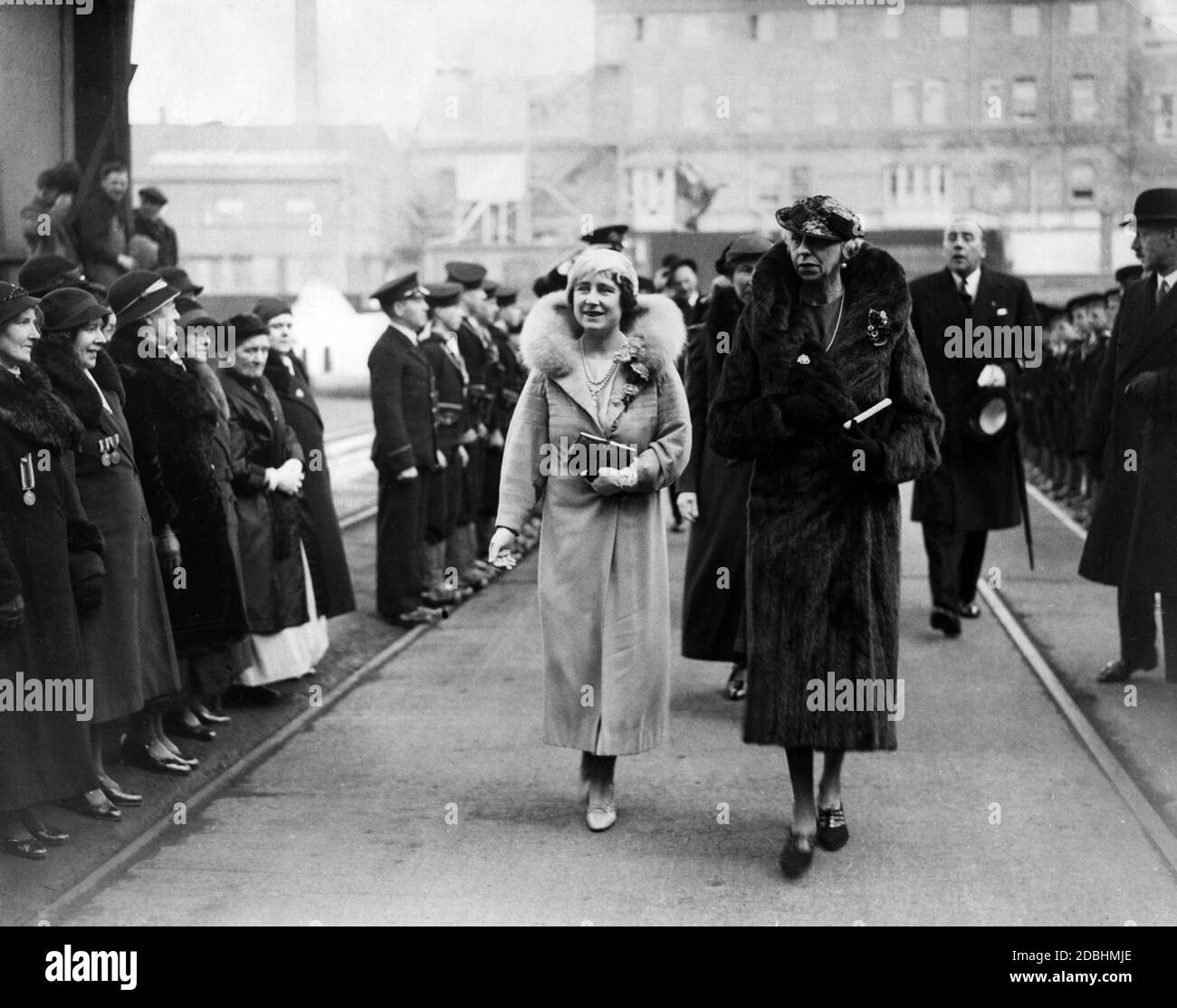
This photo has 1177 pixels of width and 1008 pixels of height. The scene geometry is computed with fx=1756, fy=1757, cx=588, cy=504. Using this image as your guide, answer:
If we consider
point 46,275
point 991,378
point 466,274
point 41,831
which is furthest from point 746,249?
point 466,274

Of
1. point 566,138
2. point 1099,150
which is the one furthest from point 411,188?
point 1099,150

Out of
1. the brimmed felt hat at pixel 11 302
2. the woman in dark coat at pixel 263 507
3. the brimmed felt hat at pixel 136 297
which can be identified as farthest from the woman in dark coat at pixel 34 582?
the woman in dark coat at pixel 263 507

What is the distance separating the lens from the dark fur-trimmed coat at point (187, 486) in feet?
23.3

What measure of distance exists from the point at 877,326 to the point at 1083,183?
48010mm

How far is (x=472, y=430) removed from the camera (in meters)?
12.8

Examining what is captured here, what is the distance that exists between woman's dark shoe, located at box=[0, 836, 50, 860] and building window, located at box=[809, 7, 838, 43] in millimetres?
54815

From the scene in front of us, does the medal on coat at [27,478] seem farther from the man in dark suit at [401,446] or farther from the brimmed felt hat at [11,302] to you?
the man in dark suit at [401,446]

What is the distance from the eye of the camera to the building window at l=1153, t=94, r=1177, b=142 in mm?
42312

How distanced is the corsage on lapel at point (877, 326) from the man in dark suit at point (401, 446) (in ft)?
17.8

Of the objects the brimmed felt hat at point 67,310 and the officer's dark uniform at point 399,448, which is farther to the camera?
the officer's dark uniform at point 399,448

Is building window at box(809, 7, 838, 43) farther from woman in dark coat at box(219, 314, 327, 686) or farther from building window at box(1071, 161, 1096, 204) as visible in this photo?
woman in dark coat at box(219, 314, 327, 686)

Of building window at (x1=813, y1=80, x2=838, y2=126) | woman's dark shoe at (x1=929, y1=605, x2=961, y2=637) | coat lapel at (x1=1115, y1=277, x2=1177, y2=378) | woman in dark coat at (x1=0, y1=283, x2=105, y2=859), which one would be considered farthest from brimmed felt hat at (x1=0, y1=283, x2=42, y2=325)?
building window at (x1=813, y1=80, x2=838, y2=126)

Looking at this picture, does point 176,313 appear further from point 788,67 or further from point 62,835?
point 788,67
